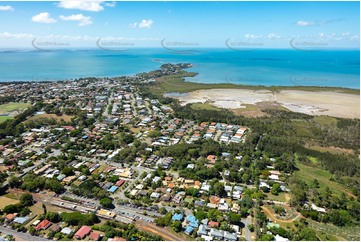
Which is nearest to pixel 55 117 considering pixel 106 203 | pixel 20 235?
pixel 106 203

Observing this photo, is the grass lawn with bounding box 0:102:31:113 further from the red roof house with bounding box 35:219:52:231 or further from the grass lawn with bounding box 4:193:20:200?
the red roof house with bounding box 35:219:52:231

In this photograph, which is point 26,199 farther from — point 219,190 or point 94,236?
point 219,190

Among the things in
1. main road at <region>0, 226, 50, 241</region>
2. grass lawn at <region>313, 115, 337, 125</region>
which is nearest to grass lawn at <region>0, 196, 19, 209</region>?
main road at <region>0, 226, 50, 241</region>

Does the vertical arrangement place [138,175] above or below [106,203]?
below

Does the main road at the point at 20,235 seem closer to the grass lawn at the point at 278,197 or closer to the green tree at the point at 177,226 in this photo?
the green tree at the point at 177,226

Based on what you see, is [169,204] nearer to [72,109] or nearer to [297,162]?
[297,162]

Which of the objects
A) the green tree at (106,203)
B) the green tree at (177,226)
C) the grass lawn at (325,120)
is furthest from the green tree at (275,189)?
the grass lawn at (325,120)

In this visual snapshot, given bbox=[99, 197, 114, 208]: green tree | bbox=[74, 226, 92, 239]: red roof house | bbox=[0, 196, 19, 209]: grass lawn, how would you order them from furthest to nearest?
1. bbox=[0, 196, 19, 209]: grass lawn
2. bbox=[99, 197, 114, 208]: green tree
3. bbox=[74, 226, 92, 239]: red roof house
